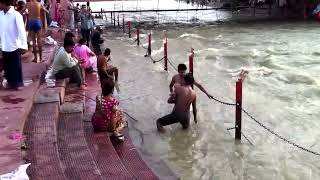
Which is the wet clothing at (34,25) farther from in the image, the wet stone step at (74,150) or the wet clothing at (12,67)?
the wet stone step at (74,150)

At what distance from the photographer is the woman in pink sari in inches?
497

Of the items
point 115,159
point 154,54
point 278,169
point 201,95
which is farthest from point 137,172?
point 154,54

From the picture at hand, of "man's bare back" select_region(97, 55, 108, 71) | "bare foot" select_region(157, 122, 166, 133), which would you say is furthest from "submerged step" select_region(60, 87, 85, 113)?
"man's bare back" select_region(97, 55, 108, 71)

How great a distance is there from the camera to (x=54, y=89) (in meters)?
8.91

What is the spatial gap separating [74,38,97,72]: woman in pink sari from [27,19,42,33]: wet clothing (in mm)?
1481

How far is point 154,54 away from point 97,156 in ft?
53.3

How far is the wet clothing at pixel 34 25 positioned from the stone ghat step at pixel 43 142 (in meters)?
3.92

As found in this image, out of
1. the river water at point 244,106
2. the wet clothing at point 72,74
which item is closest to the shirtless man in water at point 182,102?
the river water at point 244,106

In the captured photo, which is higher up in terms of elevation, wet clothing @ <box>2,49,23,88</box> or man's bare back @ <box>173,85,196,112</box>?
wet clothing @ <box>2,49,23,88</box>

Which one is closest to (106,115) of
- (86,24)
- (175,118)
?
(175,118)

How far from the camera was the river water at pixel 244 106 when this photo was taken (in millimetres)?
8180

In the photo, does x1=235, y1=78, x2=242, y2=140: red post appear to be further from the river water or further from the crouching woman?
the crouching woman

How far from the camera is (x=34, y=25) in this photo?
37.2ft

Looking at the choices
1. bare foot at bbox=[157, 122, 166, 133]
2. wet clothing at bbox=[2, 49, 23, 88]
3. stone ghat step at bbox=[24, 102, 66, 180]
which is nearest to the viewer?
stone ghat step at bbox=[24, 102, 66, 180]
